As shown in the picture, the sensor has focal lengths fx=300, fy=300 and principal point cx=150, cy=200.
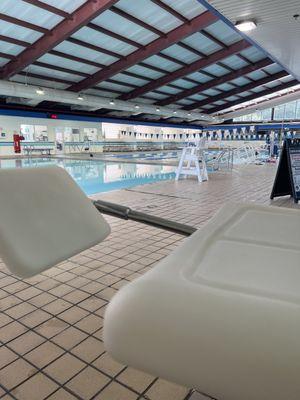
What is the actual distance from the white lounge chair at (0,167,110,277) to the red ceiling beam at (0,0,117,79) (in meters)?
7.45

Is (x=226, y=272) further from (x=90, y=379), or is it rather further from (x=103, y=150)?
(x=103, y=150)

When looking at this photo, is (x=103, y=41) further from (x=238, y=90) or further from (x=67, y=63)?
(x=238, y=90)

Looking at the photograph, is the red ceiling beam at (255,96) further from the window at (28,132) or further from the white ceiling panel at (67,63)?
the window at (28,132)

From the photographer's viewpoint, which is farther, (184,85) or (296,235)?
(184,85)

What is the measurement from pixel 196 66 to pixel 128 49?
3.39 metres

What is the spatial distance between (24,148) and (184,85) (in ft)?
31.1

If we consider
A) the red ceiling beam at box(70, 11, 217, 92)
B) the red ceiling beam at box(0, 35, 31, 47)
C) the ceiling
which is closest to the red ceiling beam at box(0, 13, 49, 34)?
the ceiling

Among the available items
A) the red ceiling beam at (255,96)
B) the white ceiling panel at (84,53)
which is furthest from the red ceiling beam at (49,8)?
the red ceiling beam at (255,96)

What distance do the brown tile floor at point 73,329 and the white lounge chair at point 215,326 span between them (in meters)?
0.78

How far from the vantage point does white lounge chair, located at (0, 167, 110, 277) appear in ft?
3.26

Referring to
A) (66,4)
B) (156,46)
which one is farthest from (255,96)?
(66,4)

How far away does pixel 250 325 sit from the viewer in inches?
16.0

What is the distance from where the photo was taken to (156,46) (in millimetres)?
10344

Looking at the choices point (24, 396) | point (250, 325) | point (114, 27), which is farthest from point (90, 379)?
point (114, 27)
